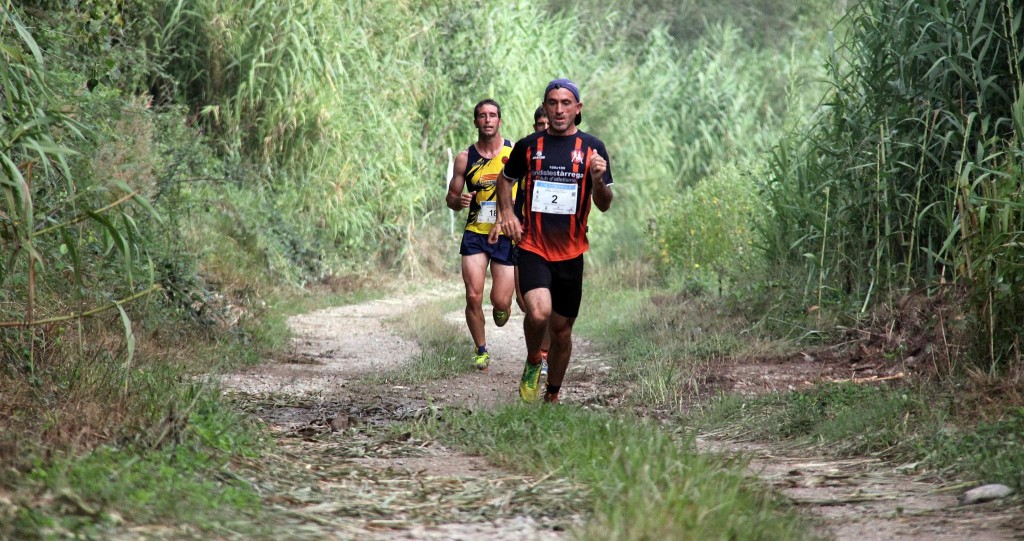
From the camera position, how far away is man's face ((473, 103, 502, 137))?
29.0 feet

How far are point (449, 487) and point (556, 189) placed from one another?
7.46ft

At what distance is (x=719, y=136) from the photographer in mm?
24766

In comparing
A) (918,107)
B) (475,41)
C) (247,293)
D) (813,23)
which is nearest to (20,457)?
(918,107)

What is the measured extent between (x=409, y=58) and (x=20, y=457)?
14621 mm

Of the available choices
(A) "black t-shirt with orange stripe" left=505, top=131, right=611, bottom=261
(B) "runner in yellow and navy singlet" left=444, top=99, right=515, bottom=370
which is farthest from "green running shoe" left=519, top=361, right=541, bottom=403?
(B) "runner in yellow and navy singlet" left=444, top=99, right=515, bottom=370

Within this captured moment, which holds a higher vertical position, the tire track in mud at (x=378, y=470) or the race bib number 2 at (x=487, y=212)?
the race bib number 2 at (x=487, y=212)

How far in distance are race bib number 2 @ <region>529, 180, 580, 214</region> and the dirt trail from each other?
1192mm

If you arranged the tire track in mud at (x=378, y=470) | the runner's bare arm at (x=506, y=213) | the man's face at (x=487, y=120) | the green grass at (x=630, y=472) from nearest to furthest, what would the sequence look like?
the green grass at (x=630, y=472) → the tire track in mud at (x=378, y=470) → the runner's bare arm at (x=506, y=213) → the man's face at (x=487, y=120)

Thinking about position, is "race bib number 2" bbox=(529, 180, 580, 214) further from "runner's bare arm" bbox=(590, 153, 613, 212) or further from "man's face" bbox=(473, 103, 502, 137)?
"man's face" bbox=(473, 103, 502, 137)

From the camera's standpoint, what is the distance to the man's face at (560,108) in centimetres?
646

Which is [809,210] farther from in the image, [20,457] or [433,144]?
[433,144]

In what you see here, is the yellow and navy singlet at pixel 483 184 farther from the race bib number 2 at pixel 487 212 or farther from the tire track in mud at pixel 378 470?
the tire track in mud at pixel 378 470

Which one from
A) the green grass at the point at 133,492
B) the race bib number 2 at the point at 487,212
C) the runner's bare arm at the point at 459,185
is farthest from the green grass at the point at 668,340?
the green grass at the point at 133,492

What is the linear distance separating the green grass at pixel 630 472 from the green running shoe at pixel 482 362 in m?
3.02
